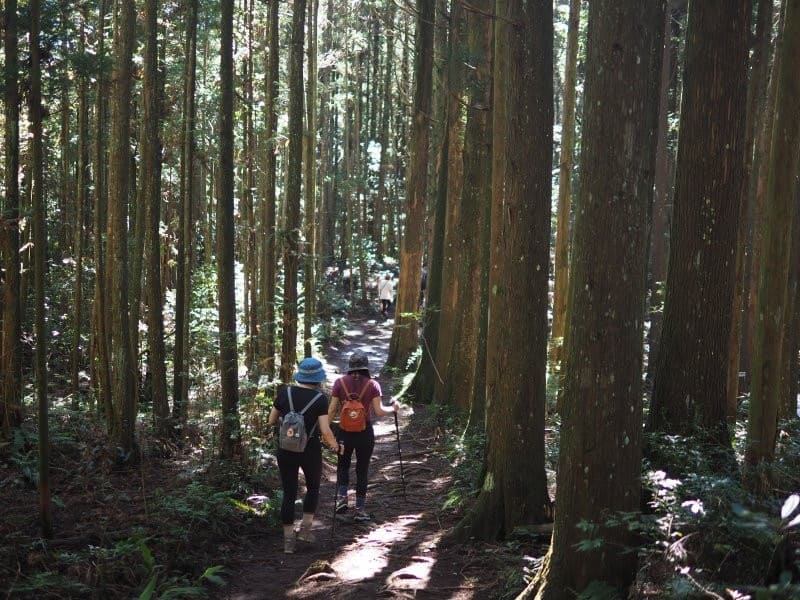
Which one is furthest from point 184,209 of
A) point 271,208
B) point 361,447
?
point 361,447

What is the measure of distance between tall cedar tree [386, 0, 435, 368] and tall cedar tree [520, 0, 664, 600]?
10.8 meters

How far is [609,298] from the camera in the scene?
473cm

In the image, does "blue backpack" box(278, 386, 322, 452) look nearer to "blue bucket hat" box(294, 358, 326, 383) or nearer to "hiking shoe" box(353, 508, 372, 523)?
"blue bucket hat" box(294, 358, 326, 383)

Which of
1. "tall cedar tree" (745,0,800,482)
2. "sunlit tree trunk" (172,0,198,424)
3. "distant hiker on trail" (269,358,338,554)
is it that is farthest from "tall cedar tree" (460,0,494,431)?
"tall cedar tree" (745,0,800,482)

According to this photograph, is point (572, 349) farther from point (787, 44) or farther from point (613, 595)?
point (787, 44)

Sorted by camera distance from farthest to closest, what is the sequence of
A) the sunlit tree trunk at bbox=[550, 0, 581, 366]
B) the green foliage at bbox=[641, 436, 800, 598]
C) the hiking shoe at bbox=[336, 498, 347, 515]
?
the sunlit tree trunk at bbox=[550, 0, 581, 366], the hiking shoe at bbox=[336, 498, 347, 515], the green foliage at bbox=[641, 436, 800, 598]

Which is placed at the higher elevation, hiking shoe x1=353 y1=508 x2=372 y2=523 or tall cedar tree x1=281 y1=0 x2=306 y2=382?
tall cedar tree x1=281 y1=0 x2=306 y2=382

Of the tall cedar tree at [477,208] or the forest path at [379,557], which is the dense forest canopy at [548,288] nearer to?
the tall cedar tree at [477,208]

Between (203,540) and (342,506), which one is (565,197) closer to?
(342,506)

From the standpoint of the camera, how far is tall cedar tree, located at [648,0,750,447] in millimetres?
7398

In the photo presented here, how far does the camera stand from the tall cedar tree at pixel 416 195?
1720 cm

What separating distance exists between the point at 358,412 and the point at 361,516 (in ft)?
3.94

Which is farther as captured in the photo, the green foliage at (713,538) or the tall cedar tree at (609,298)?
the tall cedar tree at (609,298)

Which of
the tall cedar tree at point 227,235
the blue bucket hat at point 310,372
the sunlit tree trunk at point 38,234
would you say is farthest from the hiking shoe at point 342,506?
the sunlit tree trunk at point 38,234
